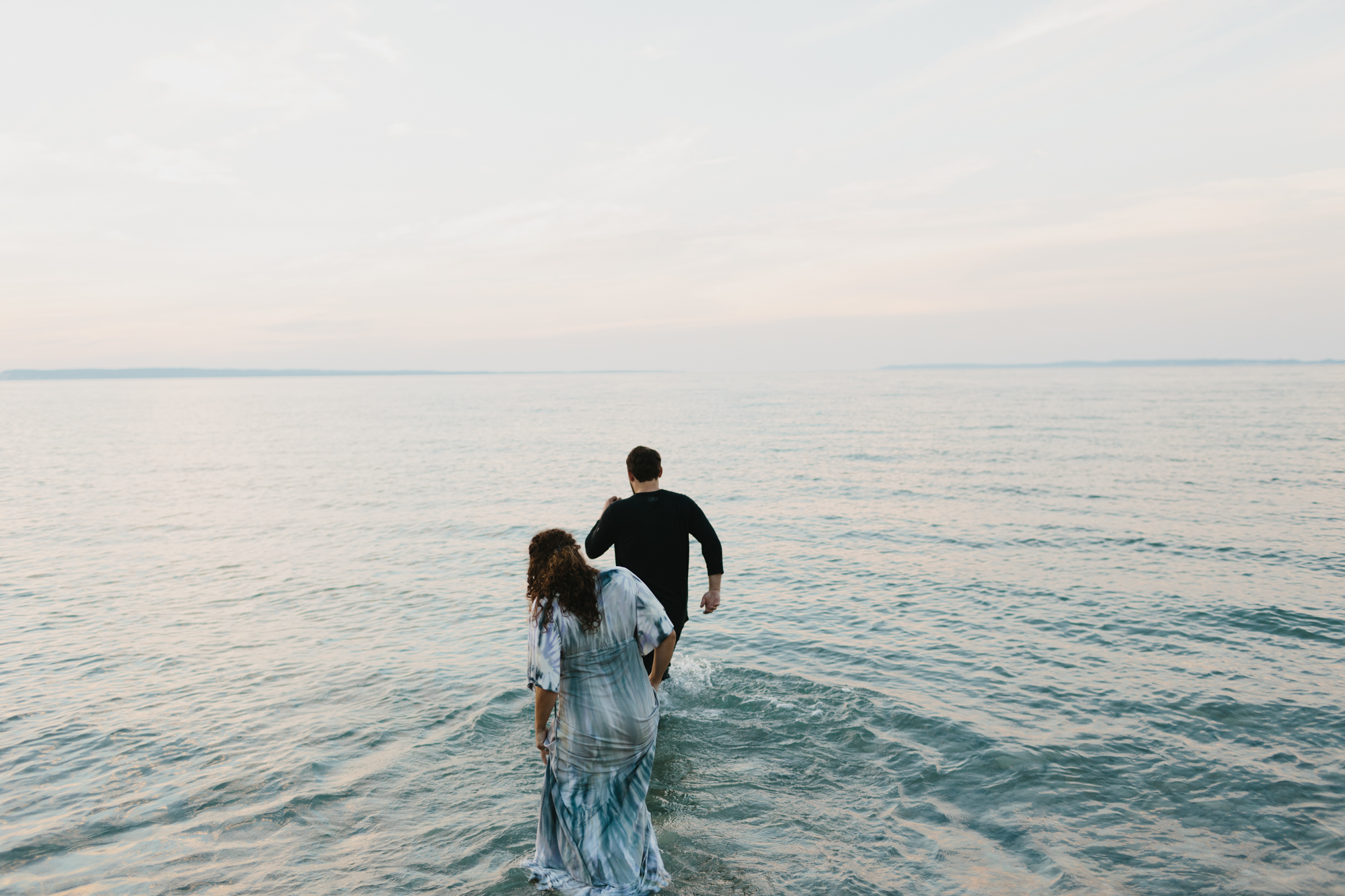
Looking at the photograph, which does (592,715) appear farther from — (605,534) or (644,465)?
(644,465)

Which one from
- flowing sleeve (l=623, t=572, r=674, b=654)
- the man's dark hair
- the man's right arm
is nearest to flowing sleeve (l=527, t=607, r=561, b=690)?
flowing sleeve (l=623, t=572, r=674, b=654)

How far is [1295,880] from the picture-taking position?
5.65 metres

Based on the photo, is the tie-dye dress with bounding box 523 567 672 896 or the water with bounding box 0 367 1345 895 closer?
the tie-dye dress with bounding box 523 567 672 896

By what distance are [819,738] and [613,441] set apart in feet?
150

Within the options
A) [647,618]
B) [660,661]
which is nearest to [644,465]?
[660,661]

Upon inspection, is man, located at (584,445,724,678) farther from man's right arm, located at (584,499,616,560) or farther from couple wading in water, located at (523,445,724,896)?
couple wading in water, located at (523,445,724,896)

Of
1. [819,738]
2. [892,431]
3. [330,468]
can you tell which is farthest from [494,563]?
[892,431]

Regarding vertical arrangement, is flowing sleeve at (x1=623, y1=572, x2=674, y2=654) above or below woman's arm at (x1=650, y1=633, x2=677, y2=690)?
above

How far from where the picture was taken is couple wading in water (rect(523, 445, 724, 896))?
4.59 meters

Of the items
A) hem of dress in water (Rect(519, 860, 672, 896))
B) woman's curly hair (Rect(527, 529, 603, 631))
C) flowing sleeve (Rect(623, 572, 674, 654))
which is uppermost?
woman's curly hair (Rect(527, 529, 603, 631))

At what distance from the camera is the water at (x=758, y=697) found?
20.1 feet

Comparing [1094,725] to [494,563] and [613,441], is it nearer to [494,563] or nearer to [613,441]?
[494,563]

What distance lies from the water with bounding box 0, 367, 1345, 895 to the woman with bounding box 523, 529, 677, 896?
0.86 meters

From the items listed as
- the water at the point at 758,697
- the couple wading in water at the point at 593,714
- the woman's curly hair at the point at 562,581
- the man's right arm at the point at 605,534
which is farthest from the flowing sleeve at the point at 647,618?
the water at the point at 758,697
